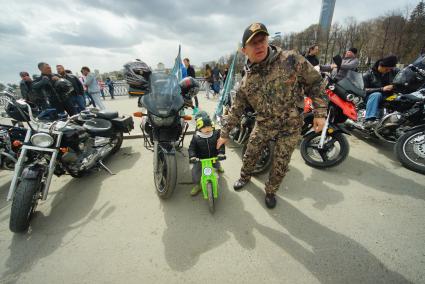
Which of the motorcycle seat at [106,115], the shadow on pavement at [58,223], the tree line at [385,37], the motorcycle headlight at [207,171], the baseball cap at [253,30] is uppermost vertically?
the tree line at [385,37]

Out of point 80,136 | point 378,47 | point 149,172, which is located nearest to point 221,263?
point 149,172

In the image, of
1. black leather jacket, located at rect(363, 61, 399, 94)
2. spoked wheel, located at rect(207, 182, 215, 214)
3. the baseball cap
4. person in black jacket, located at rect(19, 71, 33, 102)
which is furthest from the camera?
person in black jacket, located at rect(19, 71, 33, 102)

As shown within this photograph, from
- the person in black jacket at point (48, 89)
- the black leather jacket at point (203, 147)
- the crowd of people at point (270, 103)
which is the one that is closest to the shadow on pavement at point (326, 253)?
the crowd of people at point (270, 103)

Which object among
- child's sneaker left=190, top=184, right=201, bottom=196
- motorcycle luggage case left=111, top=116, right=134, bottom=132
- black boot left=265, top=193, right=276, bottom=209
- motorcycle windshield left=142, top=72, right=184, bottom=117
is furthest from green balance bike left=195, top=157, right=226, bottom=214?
motorcycle luggage case left=111, top=116, right=134, bottom=132

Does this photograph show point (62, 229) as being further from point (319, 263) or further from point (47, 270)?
point (319, 263)

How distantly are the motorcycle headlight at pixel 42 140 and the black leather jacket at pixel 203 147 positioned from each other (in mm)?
1590

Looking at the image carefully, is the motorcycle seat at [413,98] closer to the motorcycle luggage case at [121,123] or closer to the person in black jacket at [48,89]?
the motorcycle luggage case at [121,123]

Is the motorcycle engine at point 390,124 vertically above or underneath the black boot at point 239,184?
above

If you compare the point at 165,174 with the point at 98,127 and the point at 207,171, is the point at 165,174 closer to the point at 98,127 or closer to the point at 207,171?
the point at 207,171

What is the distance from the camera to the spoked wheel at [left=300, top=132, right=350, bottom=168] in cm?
285

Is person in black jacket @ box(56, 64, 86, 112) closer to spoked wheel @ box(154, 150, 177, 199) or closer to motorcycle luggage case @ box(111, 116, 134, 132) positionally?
motorcycle luggage case @ box(111, 116, 134, 132)

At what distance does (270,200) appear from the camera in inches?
89.9

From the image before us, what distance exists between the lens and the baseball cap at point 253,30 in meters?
1.64

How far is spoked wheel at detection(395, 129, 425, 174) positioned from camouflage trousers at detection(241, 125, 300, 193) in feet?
7.00
